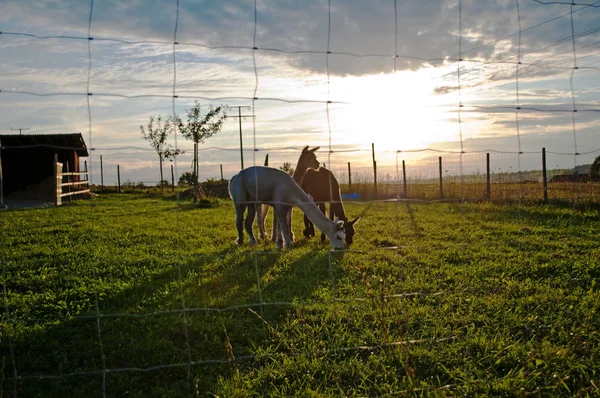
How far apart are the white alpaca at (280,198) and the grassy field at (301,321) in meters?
0.44

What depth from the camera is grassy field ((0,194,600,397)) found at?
12.2 feet

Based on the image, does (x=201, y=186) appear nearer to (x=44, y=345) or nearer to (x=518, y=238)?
(x=518, y=238)

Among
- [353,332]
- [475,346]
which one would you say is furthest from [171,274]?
[475,346]

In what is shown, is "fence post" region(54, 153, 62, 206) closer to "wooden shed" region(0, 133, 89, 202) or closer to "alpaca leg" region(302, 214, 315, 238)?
"wooden shed" region(0, 133, 89, 202)

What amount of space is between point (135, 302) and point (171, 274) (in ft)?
3.79

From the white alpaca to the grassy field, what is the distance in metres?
0.44

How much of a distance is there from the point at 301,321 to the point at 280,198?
4.09 meters

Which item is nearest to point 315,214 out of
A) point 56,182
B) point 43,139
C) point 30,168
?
point 56,182

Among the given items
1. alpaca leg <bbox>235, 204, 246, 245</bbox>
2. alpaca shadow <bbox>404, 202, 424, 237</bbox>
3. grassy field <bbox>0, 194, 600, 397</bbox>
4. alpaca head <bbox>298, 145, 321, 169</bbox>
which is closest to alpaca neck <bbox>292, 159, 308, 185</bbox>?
alpaca head <bbox>298, 145, 321, 169</bbox>

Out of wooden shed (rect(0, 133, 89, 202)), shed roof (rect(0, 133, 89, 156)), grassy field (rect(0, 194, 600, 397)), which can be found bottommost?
grassy field (rect(0, 194, 600, 397))

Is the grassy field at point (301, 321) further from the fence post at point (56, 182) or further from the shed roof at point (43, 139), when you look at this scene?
the shed roof at point (43, 139)

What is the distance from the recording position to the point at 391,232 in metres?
10.4

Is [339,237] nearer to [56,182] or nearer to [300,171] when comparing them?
[300,171]

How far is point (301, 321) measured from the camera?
4816 mm
